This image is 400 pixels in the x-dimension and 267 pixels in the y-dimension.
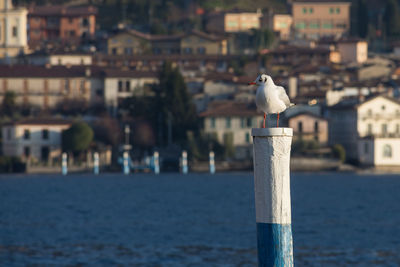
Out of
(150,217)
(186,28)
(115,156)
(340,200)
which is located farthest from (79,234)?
(186,28)

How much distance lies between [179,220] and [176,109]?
40933 millimetres

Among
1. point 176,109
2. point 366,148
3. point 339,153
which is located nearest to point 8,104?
point 176,109

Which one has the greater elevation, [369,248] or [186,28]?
[186,28]

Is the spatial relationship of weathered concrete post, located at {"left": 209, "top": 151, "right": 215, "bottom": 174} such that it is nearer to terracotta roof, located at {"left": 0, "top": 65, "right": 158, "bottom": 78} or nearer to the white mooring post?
the white mooring post

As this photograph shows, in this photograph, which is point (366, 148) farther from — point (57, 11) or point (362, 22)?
point (362, 22)

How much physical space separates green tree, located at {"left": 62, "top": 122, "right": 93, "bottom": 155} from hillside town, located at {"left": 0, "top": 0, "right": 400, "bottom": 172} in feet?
0.32

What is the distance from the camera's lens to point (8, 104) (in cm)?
10950

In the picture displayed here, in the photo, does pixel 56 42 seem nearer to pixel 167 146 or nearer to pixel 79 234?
pixel 167 146

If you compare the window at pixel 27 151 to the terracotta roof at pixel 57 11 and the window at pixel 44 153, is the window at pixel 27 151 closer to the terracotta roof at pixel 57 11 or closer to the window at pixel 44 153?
the window at pixel 44 153

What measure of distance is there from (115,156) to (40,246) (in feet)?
176

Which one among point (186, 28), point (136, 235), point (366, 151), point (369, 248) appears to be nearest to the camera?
point (369, 248)

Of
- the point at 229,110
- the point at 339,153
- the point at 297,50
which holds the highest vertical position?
the point at 297,50

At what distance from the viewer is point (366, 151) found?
9531cm

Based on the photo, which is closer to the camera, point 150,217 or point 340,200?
point 150,217
